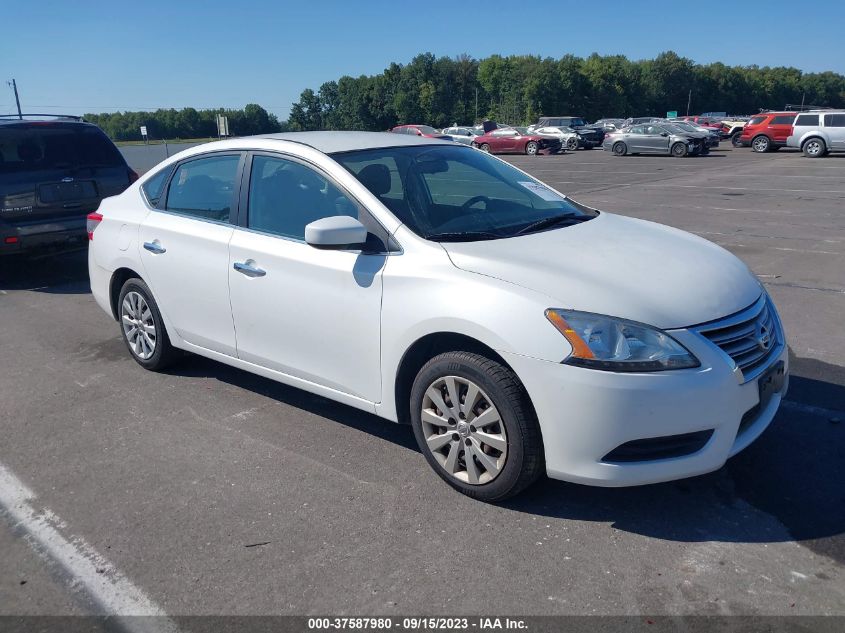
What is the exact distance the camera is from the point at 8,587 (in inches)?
116

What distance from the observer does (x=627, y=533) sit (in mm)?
3199

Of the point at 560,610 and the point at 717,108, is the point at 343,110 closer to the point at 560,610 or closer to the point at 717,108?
the point at 717,108

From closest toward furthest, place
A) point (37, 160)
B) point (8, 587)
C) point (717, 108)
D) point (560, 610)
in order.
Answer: point (560, 610), point (8, 587), point (37, 160), point (717, 108)

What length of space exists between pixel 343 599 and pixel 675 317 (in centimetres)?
178

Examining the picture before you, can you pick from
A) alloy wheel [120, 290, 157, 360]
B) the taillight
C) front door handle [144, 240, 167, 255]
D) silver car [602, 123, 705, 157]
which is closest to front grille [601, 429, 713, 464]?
front door handle [144, 240, 167, 255]

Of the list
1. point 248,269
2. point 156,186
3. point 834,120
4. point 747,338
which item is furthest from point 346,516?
point 834,120

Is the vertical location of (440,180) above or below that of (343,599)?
above

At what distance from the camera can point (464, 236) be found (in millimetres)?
3729

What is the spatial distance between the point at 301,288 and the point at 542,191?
5.55ft

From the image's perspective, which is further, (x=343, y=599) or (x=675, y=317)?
(x=675, y=317)

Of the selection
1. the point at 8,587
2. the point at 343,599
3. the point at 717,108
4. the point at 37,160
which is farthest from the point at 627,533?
the point at 717,108

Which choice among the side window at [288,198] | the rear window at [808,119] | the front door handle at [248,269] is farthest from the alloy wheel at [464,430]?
the rear window at [808,119]

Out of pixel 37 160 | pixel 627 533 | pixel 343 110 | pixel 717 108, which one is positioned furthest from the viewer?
pixel 717 108

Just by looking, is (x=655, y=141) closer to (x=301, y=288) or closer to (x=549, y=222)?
(x=549, y=222)
